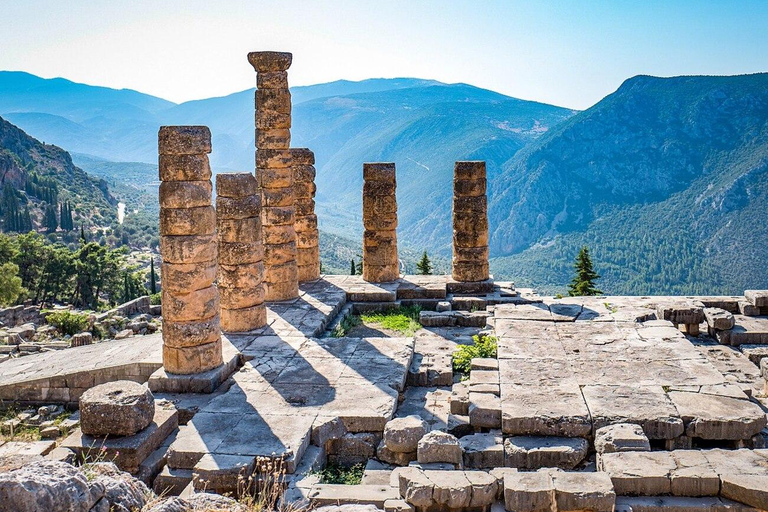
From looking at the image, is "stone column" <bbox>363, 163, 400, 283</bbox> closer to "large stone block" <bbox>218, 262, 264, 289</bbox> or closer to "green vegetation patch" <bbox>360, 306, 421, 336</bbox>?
"green vegetation patch" <bbox>360, 306, 421, 336</bbox>

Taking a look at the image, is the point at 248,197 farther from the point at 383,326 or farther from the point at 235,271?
the point at 383,326

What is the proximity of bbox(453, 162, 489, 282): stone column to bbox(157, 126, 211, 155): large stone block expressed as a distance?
7.53 m

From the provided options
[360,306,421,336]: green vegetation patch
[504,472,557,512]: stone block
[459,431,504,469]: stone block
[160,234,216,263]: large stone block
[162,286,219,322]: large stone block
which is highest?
[160,234,216,263]: large stone block

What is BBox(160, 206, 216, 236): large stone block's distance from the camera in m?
10.2

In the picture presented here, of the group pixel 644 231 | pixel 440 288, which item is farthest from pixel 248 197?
pixel 644 231

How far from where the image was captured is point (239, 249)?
12766 mm

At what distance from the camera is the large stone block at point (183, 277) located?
10289mm

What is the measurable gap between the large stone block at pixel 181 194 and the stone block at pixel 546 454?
226 inches

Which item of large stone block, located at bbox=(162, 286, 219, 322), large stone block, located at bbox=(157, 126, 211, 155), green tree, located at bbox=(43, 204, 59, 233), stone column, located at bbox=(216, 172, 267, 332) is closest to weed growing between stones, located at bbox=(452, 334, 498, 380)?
stone column, located at bbox=(216, 172, 267, 332)

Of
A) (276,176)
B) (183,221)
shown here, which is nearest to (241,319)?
(183,221)

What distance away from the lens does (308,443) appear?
822 centimetres

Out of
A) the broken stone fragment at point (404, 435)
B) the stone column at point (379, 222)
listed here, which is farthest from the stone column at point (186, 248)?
the stone column at point (379, 222)

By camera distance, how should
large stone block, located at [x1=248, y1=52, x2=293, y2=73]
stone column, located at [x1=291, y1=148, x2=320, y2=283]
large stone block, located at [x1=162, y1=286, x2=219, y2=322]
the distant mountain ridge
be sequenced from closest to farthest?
large stone block, located at [x1=162, y1=286, x2=219, y2=322]
large stone block, located at [x1=248, y1=52, x2=293, y2=73]
stone column, located at [x1=291, y1=148, x2=320, y2=283]
the distant mountain ridge

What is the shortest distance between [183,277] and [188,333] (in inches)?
33.5
